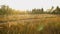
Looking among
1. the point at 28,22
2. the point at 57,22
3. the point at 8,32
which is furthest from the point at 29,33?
the point at 57,22

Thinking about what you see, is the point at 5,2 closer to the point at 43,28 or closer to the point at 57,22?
the point at 43,28

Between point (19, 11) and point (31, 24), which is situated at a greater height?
point (19, 11)

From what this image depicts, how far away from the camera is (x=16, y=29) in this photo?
74.1 inches

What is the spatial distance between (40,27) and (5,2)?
0.68 meters

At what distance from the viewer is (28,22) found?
6.29 feet

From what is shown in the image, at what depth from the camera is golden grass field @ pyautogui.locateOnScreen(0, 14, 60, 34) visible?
1872 mm

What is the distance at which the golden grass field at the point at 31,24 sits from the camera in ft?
6.14

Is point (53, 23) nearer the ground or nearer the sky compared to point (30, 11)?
nearer the ground

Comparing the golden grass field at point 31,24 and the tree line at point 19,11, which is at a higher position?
the tree line at point 19,11

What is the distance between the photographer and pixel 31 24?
1927mm

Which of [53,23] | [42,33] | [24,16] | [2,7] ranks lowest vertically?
[42,33]

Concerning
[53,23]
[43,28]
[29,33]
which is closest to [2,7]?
[29,33]

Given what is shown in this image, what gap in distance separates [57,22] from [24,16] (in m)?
0.54

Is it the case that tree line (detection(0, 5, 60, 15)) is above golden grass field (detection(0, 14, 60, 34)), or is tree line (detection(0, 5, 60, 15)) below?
above
